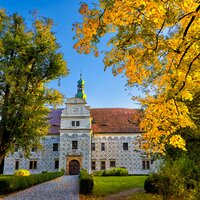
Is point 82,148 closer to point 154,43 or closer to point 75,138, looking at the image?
point 75,138

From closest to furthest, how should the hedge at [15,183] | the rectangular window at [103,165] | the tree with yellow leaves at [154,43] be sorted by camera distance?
the tree with yellow leaves at [154,43] → the hedge at [15,183] → the rectangular window at [103,165]

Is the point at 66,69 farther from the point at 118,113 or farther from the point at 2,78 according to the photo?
the point at 118,113

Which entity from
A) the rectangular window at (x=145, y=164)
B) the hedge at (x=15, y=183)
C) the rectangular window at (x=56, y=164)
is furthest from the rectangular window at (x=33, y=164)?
the hedge at (x=15, y=183)

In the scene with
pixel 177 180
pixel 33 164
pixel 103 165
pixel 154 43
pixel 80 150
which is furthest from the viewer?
pixel 33 164

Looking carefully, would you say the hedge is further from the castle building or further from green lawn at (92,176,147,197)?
the castle building

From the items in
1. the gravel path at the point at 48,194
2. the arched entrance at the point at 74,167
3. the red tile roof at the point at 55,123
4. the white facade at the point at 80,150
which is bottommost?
the gravel path at the point at 48,194

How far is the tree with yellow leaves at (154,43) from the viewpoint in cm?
470

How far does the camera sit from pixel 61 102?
55.5 ft

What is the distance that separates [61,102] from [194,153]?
29.1 feet

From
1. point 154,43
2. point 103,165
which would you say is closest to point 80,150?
point 103,165

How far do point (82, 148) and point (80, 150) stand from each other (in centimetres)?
35

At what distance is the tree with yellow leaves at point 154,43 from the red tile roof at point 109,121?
2798 cm

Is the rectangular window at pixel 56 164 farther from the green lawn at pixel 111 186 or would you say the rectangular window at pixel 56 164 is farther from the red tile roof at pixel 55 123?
the green lawn at pixel 111 186

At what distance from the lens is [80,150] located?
33375mm
